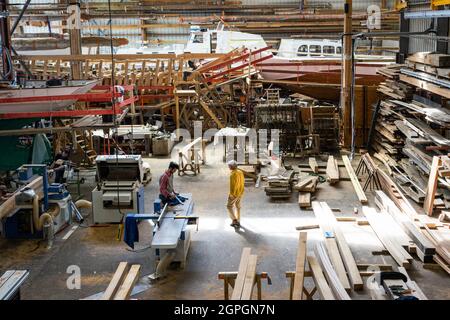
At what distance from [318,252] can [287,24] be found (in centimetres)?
2055

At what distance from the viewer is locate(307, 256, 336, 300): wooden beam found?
24.3 feet

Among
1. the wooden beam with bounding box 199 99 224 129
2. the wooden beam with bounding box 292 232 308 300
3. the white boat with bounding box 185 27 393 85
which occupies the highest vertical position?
the white boat with bounding box 185 27 393 85

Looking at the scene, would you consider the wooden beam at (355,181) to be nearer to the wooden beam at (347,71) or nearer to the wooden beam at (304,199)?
the wooden beam at (304,199)

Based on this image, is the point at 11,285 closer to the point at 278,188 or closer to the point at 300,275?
the point at 300,275

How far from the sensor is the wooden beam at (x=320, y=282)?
7.40 metres

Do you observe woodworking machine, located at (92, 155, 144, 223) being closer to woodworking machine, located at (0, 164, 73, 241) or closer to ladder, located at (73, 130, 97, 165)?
woodworking machine, located at (0, 164, 73, 241)

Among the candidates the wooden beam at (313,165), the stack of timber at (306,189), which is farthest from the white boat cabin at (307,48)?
the stack of timber at (306,189)

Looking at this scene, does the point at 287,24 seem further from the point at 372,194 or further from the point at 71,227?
the point at 71,227

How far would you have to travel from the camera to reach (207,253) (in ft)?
34.4

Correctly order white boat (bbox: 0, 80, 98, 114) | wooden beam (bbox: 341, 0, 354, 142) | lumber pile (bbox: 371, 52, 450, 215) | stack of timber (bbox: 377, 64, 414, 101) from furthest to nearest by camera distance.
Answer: wooden beam (bbox: 341, 0, 354, 142), stack of timber (bbox: 377, 64, 414, 101), lumber pile (bbox: 371, 52, 450, 215), white boat (bbox: 0, 80, 98, 114)

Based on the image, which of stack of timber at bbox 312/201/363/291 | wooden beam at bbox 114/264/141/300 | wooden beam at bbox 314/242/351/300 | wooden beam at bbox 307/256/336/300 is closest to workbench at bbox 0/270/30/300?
wooden beam at bbox 114/264/141/300

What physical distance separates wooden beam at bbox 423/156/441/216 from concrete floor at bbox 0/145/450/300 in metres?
1.46

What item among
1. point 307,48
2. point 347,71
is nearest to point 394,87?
point 347,71
